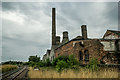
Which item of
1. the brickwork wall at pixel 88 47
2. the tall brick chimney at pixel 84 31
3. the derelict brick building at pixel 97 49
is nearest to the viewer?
the derelict brick building at pixel 97 49

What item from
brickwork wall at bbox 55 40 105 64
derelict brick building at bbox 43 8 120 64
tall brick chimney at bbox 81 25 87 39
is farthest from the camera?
tall brick chimney at bbox 81 25 87 39

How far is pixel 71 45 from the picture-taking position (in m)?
23.3

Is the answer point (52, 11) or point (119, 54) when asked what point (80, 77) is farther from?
point (52, 11)

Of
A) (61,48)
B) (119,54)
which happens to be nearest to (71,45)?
(61,48)

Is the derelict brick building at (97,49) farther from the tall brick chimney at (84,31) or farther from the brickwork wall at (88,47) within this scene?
the tall brick chimney at (84,31)

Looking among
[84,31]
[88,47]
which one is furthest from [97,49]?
[84,31]

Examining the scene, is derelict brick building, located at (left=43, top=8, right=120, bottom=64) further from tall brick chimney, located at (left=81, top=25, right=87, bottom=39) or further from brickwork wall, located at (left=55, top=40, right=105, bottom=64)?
tall brick chimney, located at (left=81, top=25, right=87, bottom=39)

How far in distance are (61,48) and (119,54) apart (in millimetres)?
12328

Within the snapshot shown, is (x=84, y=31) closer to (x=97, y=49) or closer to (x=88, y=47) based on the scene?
(x=88, y=47)

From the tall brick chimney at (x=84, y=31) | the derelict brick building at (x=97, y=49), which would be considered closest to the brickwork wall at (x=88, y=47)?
the derelict brick building at (x=97, y=49)

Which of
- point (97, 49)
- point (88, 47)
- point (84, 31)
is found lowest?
point (97, 49)

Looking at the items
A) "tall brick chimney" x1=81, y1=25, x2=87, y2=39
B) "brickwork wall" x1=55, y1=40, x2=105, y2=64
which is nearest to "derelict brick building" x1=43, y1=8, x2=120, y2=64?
"brickwork wall" x1=55, y1=40, x2=105, y2=64

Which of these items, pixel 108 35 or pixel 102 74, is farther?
pixel 108 35

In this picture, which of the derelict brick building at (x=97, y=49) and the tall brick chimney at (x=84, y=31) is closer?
the derelict brick building at (x=97, y=49)
